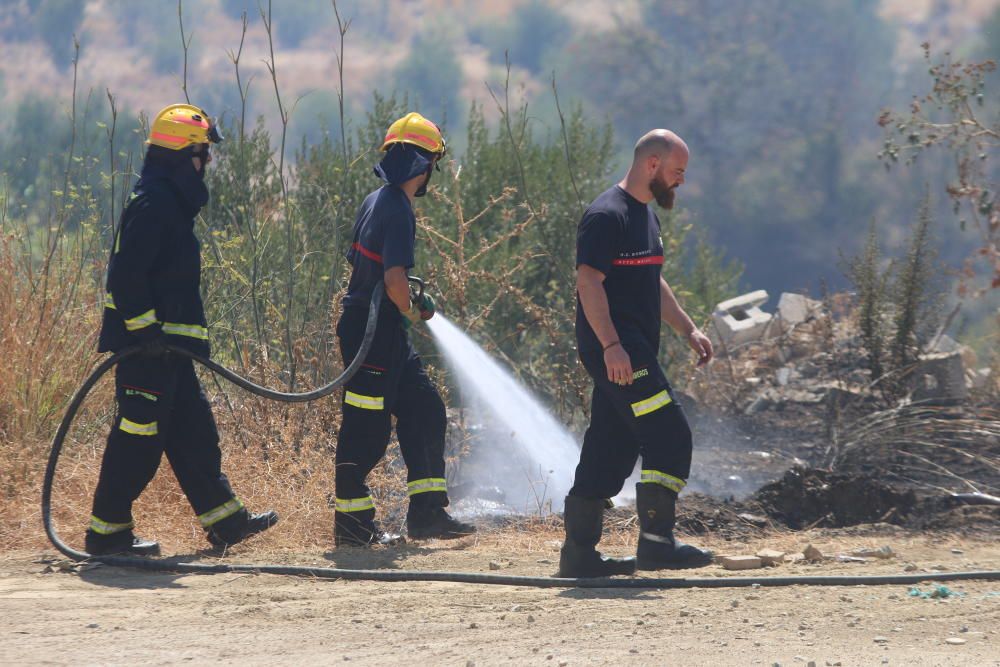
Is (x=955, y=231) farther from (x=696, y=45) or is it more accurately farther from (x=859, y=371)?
(x=859, y=371)

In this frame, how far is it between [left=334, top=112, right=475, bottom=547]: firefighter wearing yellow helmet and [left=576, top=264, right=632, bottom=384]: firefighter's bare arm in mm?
999

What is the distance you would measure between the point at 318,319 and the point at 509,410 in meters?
1.61

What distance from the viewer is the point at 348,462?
5504 millimetres

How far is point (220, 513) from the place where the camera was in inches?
211

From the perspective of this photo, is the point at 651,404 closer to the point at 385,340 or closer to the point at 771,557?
the point at 771,557

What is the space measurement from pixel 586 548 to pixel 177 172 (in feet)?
7.71

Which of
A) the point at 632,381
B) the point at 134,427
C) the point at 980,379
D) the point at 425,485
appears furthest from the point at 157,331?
the point at 980,379

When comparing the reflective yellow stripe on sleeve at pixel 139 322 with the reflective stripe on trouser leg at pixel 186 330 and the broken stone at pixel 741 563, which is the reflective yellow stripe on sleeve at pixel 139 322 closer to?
the reflective stripe on trouser leg at pixel 186 330

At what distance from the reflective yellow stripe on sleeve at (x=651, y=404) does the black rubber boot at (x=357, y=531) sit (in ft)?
5.16

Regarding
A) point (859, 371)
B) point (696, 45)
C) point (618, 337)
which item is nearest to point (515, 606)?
point (618, 337)

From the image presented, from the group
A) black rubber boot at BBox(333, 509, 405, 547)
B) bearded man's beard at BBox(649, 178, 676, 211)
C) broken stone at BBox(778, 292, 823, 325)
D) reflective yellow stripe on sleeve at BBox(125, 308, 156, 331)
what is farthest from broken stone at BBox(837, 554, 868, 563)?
broken stone at BBox(778, 292, 823, 325)

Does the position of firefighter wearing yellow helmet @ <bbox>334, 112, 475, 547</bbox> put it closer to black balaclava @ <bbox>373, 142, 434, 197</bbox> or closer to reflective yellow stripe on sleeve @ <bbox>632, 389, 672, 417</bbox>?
black balaclava @ <bbox>373, 142, 434, 197</bbox>

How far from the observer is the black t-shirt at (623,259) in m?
4.63

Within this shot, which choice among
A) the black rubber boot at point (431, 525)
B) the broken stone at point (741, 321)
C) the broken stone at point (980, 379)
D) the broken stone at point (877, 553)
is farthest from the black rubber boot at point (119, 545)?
the broken stone at point (741, 321)
